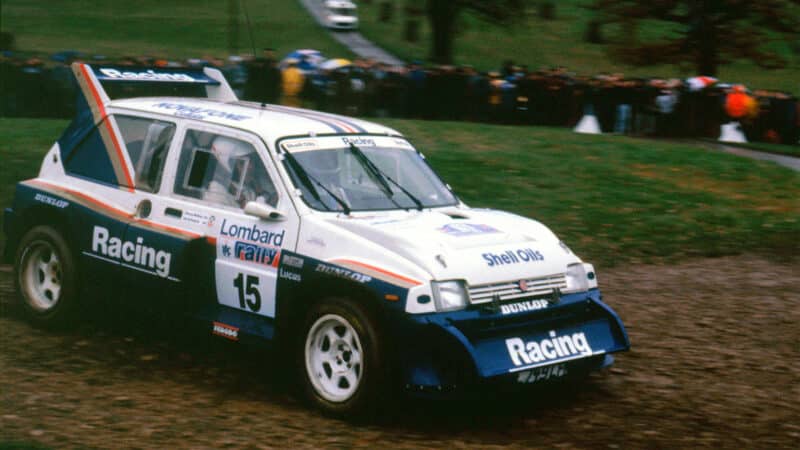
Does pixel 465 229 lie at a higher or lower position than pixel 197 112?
lower

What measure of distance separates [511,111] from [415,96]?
2.24 meters

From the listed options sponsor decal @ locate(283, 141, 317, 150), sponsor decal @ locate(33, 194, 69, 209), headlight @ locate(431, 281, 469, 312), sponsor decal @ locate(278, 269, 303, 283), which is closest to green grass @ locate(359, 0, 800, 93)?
sponsor decal @ locate(33, 194, 69, 209)

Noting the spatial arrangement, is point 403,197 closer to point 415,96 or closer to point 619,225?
point 619,225

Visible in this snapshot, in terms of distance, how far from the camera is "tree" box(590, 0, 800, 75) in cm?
3584

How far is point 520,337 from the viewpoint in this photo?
7.11 meters

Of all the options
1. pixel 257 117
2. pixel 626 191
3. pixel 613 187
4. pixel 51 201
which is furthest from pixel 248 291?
pixel 613 187

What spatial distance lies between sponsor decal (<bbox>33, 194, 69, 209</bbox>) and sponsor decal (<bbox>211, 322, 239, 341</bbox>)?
6.51 ft

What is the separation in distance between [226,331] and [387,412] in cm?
142

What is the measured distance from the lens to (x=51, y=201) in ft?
29.7

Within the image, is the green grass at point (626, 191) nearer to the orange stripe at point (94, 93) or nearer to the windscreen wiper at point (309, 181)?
the windscreen wiper at point (309, 181)

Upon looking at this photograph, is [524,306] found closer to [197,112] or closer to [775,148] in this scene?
[197,112]

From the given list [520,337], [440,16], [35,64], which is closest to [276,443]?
[520,337]

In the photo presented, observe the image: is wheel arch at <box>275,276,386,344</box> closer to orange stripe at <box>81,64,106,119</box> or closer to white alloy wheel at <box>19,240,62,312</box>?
white alloy wheel at <box>19,240,62,312</box>

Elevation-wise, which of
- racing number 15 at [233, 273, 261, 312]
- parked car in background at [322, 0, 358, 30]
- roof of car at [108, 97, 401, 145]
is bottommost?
racing number 15 at [233, 273, 261, 312]
